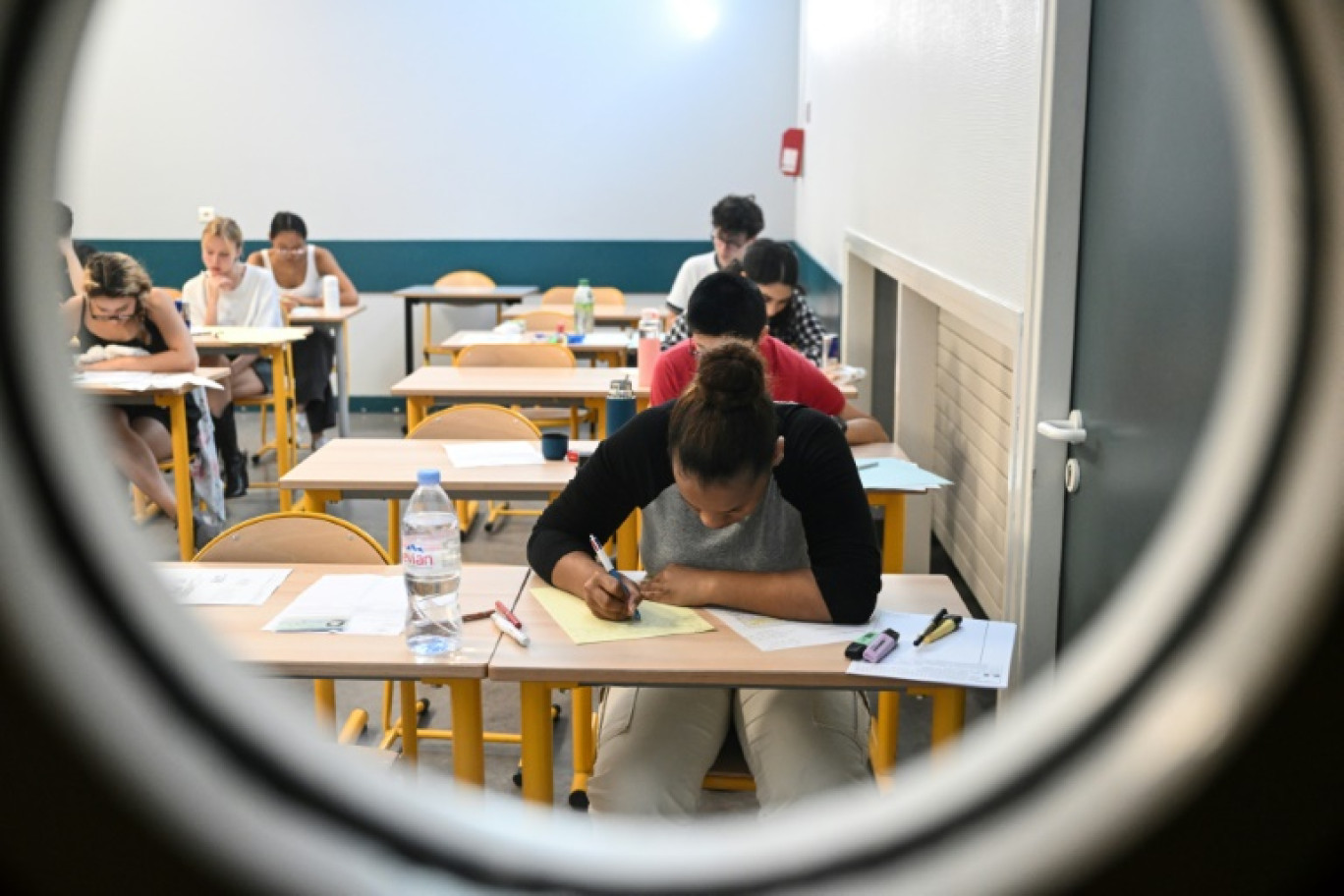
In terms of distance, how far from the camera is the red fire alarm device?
8484mm

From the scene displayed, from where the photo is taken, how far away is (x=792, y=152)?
8.58 m

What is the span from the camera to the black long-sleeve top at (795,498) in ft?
7.91

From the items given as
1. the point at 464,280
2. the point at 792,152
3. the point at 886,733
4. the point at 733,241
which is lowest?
the point at 886,733

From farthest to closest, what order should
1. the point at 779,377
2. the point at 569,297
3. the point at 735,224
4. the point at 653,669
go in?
the point at 569,297, the point at 735,224, the point at 779,377, the point at 653,669

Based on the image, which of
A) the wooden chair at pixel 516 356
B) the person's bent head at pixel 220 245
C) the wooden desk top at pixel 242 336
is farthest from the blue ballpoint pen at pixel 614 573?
the person's bent head at pixel 220 245

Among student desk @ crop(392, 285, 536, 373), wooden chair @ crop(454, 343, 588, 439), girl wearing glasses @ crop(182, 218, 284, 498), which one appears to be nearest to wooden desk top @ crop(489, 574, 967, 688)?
wooden chair @ crop(454, 343, 588, 439)

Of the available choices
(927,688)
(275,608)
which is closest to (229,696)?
(927,688)

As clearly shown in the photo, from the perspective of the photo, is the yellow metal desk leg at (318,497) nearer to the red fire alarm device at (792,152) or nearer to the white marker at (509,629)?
the white marker at (509,629)

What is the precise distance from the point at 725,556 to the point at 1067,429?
72 centimetres

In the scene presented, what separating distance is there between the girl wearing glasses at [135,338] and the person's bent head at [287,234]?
2.37 meters

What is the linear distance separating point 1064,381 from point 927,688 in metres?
0.79

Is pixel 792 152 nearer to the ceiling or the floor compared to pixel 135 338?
nearer to the ceiling

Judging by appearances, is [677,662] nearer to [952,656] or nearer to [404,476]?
[952,656]

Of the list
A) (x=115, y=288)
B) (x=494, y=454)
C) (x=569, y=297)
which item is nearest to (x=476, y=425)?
(x=494, y=454)
